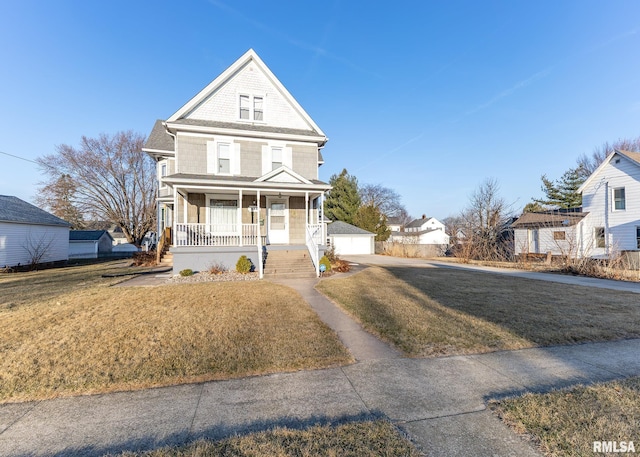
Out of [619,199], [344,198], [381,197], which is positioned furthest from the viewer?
[381,197]

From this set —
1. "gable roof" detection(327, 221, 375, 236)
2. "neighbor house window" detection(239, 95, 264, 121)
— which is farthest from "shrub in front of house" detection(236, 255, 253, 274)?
"gable roof" detection(327, 221, 375, 236)

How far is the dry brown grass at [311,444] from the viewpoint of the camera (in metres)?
→ 2.31

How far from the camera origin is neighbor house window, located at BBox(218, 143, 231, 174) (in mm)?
15328

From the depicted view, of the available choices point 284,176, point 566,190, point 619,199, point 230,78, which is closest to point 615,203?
point 619,199

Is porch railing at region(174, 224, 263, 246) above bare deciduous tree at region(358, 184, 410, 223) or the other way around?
the other way around

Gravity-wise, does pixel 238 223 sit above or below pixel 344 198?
below

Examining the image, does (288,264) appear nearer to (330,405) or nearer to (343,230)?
(330,405)

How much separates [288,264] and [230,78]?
11.2 m

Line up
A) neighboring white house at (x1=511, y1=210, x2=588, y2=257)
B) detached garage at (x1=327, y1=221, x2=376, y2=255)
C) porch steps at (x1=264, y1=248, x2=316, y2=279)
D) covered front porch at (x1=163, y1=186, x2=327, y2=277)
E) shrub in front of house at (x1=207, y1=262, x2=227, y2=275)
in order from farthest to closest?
detached garage at (x1=327, y1=221, x2=376, y2=255) → neighboring white house at (x1=511, y1=210, x2=588, y2=257) → covered front porch at (x1=163, y1=186, x2=327, y2=277) → porch steps at (x1=264, y1=248, x2=316, y2=279) → shrub in front of house at (x1=207, y1=262, x2=227, y2=275)

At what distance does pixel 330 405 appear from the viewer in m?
3.10

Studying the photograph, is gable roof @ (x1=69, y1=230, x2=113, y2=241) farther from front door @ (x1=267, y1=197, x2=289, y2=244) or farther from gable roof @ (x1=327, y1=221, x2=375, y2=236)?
front door @ (x1=267, y1=197, x2=289, y2=244)

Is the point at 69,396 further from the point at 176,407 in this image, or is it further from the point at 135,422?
the point at 176,407

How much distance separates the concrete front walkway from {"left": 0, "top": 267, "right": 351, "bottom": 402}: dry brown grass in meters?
0.33

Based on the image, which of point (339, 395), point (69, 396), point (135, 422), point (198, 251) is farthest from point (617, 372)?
point (198, 251)
